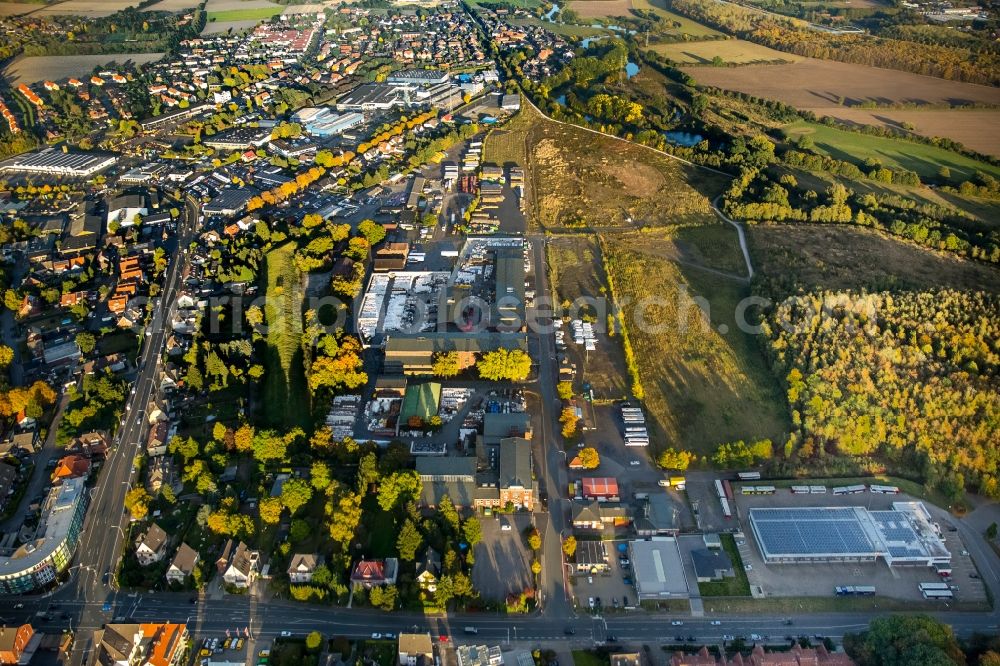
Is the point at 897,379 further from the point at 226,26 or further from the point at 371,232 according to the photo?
the point at 226,26

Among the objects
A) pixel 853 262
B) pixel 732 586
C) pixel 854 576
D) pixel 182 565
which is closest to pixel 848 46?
pixel 853 262

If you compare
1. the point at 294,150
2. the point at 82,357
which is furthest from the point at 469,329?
the point at 294,150

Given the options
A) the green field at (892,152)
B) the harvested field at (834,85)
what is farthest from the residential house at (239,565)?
the harvested field at (834,85)

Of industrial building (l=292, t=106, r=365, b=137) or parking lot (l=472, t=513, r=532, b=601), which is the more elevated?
industrial building (l=292, t=106, r=365, b=137)

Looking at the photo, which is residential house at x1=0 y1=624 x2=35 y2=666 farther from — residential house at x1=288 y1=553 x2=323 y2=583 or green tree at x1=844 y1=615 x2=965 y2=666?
green tree at x1=844 y1=615 x2=965 y2=666

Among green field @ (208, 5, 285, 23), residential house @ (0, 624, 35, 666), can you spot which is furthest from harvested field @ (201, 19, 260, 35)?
residential house @ (0, 624, 35, 666)

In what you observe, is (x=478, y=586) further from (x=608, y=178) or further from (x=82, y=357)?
(x=608, y=178)
